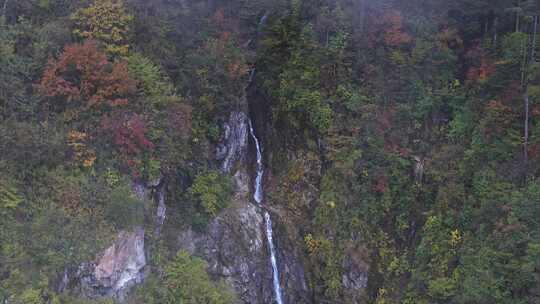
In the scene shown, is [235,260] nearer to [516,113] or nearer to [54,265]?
[54,265]

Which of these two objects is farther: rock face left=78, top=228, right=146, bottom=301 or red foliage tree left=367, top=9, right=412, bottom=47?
red foliage tree left=367, top=9, right=412, bottom=47

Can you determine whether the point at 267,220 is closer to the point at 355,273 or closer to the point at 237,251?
the point at 237,251

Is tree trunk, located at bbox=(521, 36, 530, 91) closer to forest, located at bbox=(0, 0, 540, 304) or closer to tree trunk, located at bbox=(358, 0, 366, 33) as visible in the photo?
forest, located at bbox=(0, 0, 540, 304)

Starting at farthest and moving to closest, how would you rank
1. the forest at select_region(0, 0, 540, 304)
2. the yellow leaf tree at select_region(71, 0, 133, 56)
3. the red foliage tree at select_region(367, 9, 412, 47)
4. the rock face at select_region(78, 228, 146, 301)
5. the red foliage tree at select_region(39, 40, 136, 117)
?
the red foliage tree at select_region(367, 9, 412, 47) < the yellow leaf tree at select_region(71, 0, 133, 56) < the red foliage tree at select_region(39, 40, 136, 117) < the forest at select_region(0, 0, 540, 304) < the rock face at select_region(78, 228, 146, 301)

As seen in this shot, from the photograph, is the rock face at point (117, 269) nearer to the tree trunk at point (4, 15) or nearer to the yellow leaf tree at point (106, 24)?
the yellow leaf tree at point (106, 24)

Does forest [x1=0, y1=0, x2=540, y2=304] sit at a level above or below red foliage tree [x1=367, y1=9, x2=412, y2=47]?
below

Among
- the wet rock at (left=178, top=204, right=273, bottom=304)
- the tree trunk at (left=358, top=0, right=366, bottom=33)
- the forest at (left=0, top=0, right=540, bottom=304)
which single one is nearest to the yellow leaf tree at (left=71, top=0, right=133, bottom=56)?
the forest at (left=0, top=0, right=540, bottom=304)
